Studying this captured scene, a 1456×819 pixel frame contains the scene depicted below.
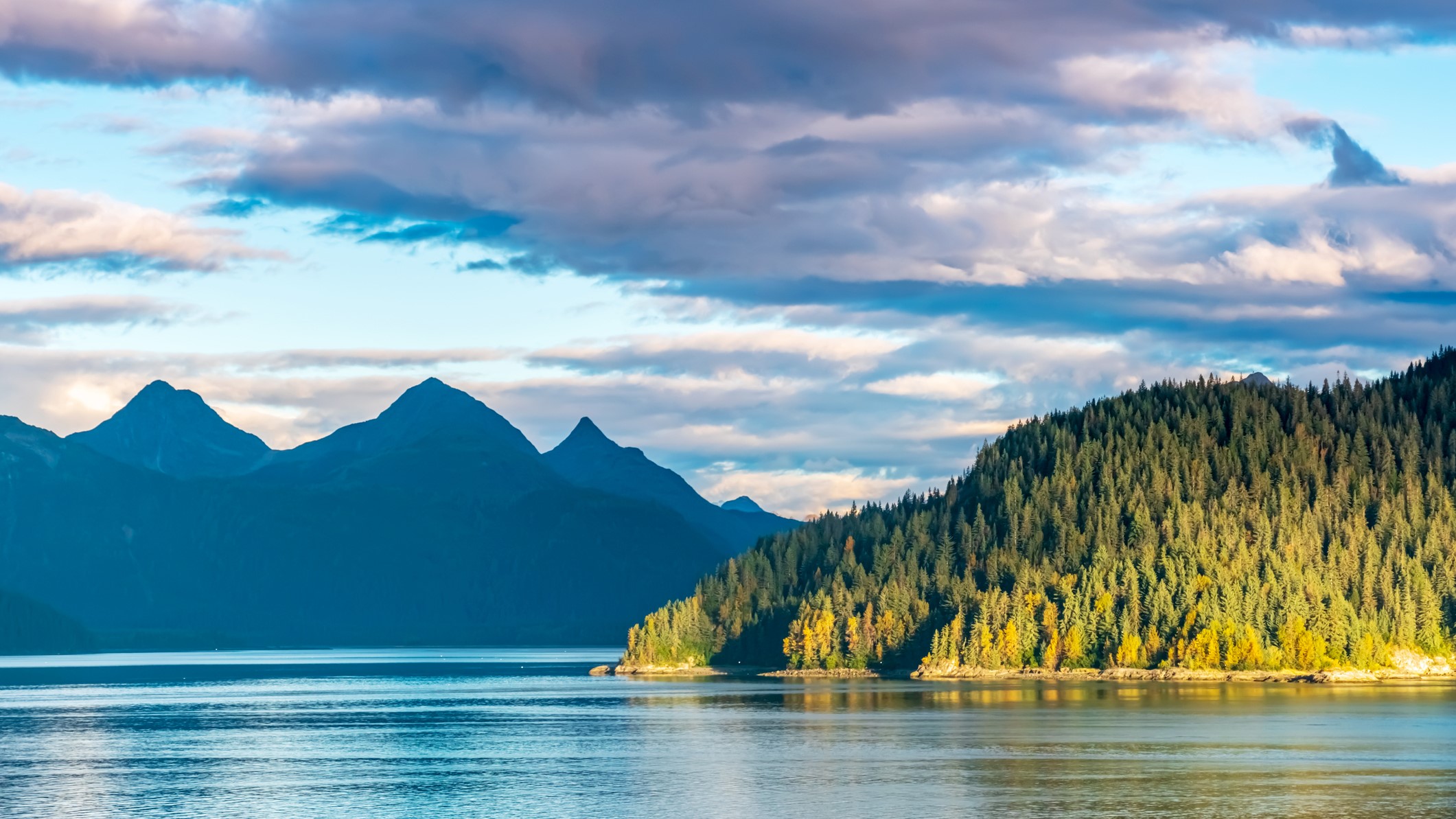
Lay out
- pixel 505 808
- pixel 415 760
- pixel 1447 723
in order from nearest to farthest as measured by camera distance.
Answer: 1. pixel 505 808
2. pixel 415 760
3. pixel 1447 723

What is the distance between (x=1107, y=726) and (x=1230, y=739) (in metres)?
19.8

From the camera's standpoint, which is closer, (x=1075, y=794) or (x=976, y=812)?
(x=976, y=812)

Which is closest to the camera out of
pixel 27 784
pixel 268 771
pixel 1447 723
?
pixel 27 784

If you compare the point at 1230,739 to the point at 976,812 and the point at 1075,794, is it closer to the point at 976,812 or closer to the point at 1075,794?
the point at 1075,794

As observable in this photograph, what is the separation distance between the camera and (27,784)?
150m

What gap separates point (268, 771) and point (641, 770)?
3448cm

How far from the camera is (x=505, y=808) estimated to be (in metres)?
130

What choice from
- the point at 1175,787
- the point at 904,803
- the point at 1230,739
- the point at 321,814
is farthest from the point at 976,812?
the point at 1230,739

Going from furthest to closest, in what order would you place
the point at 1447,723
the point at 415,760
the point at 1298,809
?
the point at 1447,723 < the point at 415,760 < the point at 1298,809

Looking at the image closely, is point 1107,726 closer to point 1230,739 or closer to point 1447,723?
point 1230,739

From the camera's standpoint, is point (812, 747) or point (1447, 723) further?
point (1447, 723)

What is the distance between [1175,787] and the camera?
443ft

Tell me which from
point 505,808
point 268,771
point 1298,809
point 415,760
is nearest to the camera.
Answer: point 1298,809

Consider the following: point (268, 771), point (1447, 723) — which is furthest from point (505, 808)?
point (1447, 723)
